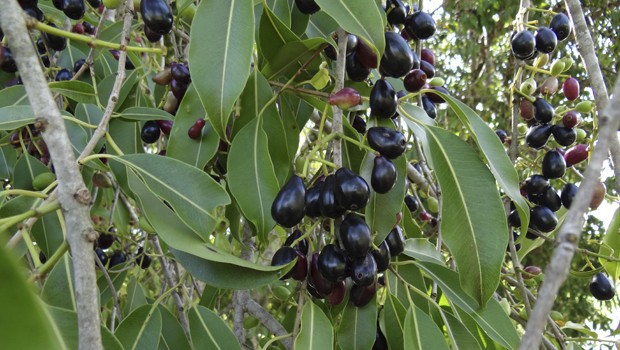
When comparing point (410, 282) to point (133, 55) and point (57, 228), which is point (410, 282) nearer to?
point (57, 228)

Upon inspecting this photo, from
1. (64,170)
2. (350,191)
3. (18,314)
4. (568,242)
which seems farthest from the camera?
(350,191)

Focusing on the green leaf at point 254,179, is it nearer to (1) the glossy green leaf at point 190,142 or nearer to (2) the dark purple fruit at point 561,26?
(1) the glossy green leaf at point 190,142

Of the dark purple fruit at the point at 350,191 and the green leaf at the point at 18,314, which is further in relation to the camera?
the dark purple fruit at the point at 350,191

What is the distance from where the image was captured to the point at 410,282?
48.3 inches

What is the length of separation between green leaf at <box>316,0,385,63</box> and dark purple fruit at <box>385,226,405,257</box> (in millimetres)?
314

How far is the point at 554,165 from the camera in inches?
59.5

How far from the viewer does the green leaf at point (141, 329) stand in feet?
3.46

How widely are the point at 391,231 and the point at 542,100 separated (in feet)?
2.32

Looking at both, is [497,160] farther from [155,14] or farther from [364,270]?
[155,14]

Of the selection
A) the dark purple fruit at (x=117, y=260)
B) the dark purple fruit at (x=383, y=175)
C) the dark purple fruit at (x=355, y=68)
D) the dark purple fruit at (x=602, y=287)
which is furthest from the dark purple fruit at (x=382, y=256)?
the dark purple fruit at (x=117, y=260)

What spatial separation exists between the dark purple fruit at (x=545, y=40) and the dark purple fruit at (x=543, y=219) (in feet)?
1.33

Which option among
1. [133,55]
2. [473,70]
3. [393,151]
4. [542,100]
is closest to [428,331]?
[393,151]

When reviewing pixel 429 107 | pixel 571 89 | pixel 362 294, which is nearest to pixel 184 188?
pixel 362 294

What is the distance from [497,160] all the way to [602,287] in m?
0.69
